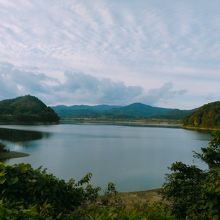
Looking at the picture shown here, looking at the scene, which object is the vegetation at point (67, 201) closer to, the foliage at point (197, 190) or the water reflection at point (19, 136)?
the foliage at point (197, 190)

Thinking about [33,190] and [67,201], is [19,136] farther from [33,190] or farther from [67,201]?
[33,190]

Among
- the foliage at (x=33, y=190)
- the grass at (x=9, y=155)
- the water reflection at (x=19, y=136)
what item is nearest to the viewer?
the foliage at (x=33, y=190)

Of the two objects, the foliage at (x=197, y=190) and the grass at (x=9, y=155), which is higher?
the foliage at (x=197, y=190)

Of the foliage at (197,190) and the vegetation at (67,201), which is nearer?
the vegetation at (67,201)

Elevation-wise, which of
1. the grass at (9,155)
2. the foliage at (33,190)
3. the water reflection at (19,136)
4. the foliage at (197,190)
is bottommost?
the grass at (9,155)

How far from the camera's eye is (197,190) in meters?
14.5

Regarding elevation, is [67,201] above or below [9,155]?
above

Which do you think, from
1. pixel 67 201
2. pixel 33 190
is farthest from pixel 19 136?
pixel 33 190

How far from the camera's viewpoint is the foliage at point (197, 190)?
12.5 m

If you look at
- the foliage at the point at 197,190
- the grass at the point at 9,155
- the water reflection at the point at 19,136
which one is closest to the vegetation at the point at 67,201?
the foliage at the point at 197,190

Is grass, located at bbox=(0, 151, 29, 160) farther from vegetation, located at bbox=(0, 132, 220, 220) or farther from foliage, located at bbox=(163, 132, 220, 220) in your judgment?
vegetation, located at bbox=(0, 132, 220, 220)

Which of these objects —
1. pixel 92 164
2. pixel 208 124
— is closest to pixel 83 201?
pixel 92 164

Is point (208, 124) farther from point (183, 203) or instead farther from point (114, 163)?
point (183, 203)

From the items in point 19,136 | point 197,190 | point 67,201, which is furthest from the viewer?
point 19,136
